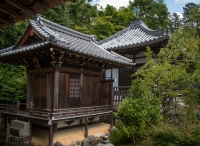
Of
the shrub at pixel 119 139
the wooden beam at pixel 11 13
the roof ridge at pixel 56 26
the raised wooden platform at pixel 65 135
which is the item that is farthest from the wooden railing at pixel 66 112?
the wooden beam at pixel 11 13

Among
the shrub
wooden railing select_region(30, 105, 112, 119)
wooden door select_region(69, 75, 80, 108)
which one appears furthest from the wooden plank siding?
the shrub

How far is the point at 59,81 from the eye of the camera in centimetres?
941

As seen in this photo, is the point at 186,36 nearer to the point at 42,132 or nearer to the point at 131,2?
the point at 42,132

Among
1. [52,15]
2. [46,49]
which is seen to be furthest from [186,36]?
[52,15]

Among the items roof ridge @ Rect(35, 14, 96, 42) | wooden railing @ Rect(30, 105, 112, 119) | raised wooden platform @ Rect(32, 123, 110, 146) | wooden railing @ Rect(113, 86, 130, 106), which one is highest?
roof ridge @ Rect(35, 14, 96, 42)

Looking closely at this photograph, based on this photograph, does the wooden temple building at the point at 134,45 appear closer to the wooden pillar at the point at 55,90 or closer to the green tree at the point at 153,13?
the wooden pillar at the point at 55,90

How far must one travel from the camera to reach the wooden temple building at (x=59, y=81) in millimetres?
8742

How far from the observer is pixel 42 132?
10.1 metres

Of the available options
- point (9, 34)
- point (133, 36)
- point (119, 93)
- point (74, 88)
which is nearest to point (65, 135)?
point (74, 88)

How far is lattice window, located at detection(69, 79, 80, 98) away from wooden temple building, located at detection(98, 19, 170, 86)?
4715 mm

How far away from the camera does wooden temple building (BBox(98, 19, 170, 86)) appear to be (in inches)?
464

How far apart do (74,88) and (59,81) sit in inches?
43.0

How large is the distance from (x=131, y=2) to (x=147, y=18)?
5735 mm

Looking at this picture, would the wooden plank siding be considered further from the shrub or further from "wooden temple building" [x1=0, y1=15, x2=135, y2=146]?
the shrub
